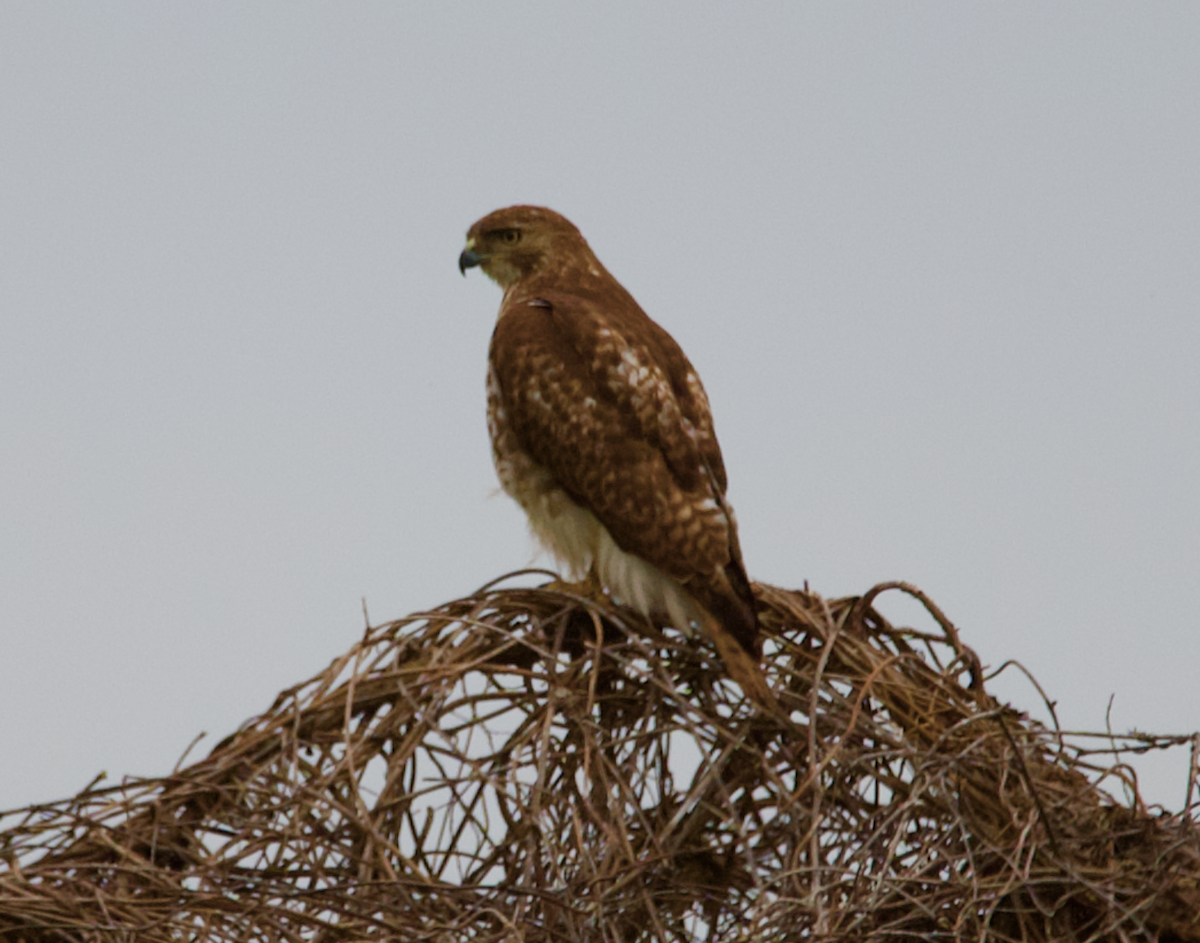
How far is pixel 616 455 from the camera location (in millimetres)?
4801

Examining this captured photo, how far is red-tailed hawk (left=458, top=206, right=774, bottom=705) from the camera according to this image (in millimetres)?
4660

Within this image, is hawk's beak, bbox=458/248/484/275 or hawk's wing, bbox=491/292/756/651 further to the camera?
hawk's beak, bbox=458/248/484/275

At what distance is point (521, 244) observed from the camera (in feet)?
18.6

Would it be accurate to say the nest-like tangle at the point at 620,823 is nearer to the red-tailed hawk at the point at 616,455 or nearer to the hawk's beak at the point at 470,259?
the red-tailed hawk at the point at 616,455

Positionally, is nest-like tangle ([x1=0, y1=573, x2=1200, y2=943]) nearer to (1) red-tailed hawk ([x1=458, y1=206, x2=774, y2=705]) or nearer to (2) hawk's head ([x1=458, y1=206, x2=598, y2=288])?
(1) red-tailed hawk ([x1=458, y1=206, x2=774, y2=705])

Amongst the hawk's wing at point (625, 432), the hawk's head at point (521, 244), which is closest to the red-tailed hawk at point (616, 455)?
the hawk's wing at point (625, 432)

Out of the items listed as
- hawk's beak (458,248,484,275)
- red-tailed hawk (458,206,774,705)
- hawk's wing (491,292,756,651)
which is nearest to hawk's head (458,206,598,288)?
hawk's beak (458,248,484,275)

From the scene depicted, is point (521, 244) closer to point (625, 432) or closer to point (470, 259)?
point (470, 259)

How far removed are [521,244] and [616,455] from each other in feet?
3.66

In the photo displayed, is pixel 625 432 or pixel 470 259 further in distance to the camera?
pixel 470 259

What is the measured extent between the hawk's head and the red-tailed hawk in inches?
13.4

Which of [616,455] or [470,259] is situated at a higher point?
[470,259]

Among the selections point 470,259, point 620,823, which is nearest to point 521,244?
point 470,259

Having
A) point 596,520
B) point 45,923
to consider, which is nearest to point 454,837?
point 45,923
